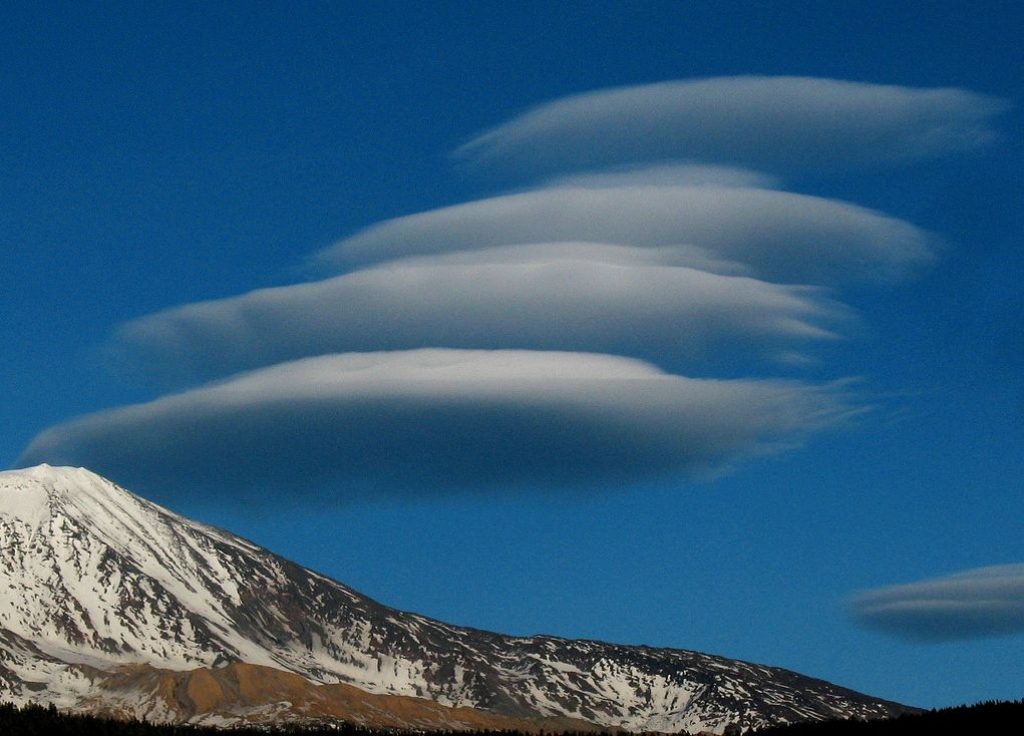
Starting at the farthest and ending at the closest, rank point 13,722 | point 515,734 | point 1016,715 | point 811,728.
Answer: point 515,734 → point 13,722 → point 811,728 → point 1016,715

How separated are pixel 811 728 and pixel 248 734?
129 feet

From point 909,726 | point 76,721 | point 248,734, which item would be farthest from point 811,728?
point 76,721

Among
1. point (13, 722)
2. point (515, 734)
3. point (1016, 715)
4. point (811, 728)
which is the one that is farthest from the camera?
point (515, 734)

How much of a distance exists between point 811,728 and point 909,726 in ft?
27.6

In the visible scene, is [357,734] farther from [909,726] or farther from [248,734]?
[909,726]

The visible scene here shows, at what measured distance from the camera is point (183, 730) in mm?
130000

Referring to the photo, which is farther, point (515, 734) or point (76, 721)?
point (515, 734)

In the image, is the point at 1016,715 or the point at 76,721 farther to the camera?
the point at 76,721

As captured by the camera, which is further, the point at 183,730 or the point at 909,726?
the point at 183,730

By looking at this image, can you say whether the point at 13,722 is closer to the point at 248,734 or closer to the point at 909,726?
the point at 248,734

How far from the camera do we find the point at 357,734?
134 meters

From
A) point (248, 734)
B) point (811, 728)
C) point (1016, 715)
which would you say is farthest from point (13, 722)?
point (1016, 715)

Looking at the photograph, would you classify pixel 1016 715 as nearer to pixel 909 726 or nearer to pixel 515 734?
pixel 909 726

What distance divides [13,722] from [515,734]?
36901mm
